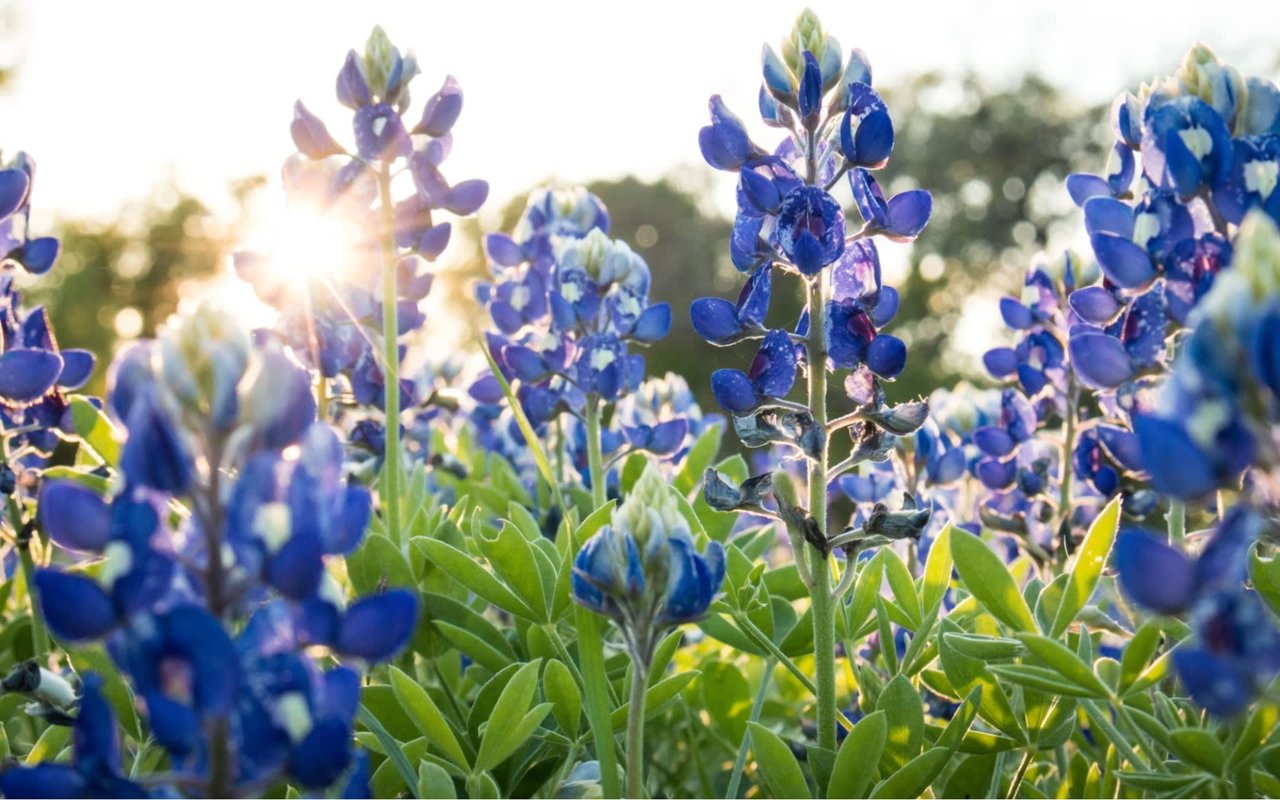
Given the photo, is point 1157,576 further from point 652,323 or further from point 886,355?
point 652,323

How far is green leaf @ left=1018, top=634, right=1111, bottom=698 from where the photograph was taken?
1.25 m

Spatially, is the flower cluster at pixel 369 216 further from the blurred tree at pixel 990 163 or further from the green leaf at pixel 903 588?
the blurred tree at pixel 990 163

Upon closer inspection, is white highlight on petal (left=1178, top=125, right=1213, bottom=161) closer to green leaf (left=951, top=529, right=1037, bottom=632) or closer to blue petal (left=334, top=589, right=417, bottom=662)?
green leaf (left=951, top=529, right=1037, bottom=632)

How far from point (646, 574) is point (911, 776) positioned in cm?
45

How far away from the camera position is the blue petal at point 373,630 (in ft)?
3.19

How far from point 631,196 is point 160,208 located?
19949 mm

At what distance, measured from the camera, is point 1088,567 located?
4.68 ft

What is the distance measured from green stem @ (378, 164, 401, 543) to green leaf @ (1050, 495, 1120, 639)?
1216 millimetres

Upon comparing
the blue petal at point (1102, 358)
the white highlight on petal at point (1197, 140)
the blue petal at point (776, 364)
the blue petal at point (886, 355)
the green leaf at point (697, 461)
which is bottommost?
the green leaf at point (697, 461)

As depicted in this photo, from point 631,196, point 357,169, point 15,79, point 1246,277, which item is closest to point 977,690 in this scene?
point 1246,277

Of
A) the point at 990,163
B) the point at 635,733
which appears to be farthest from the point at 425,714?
the point at 990,163

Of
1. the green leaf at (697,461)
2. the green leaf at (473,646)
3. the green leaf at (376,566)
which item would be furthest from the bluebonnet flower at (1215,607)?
the green leaf at (697,461)

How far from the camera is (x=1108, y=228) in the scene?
57.7 inches

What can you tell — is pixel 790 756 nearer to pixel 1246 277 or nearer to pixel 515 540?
pixel 515 540
